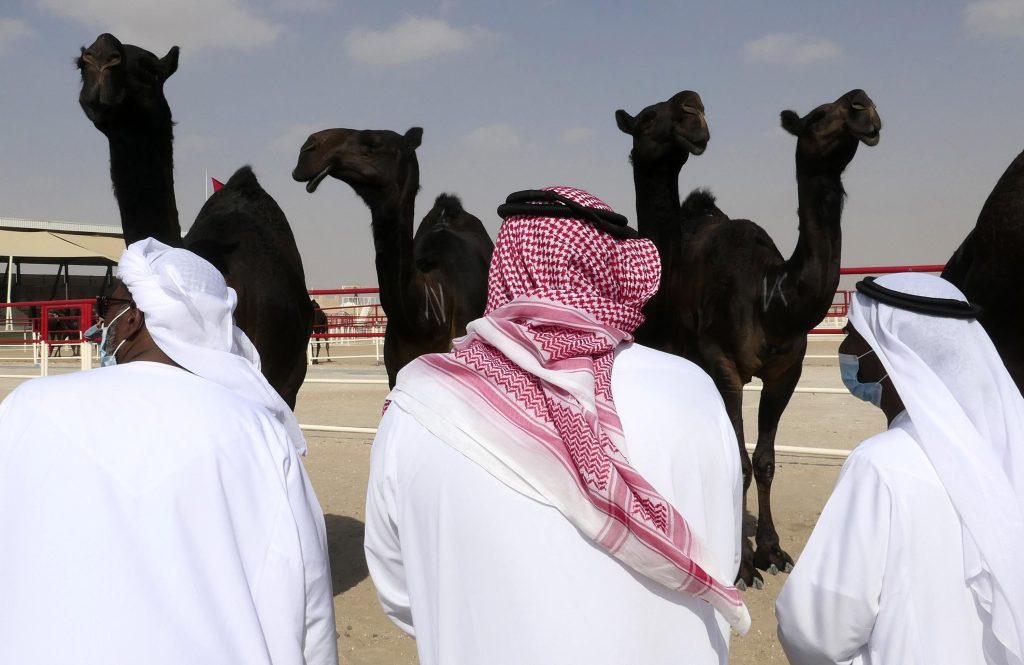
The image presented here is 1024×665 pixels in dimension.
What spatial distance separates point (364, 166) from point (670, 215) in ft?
5.82

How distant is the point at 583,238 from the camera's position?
1.76 metres

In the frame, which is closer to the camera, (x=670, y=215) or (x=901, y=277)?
(x=901, y=277)

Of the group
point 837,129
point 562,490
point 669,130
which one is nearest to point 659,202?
point 669,130

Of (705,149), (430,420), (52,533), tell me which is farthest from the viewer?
(705,149)

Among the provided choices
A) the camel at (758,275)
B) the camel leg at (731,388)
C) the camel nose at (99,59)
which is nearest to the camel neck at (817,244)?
the camel at (758,275)

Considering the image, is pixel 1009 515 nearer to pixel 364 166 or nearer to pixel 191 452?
pixel 191 452

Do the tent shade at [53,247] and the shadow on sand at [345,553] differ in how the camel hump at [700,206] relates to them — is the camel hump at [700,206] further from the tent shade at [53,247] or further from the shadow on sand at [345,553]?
the tent shade at [53,247]

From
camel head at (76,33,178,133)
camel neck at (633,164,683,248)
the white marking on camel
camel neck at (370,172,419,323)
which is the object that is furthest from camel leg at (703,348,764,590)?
camel head at (76,33,178,133)

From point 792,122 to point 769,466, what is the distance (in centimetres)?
207

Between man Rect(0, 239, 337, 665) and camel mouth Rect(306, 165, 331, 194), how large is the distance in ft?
11.0

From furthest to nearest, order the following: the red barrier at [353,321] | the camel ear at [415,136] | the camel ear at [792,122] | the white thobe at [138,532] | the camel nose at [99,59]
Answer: the red barrier at [353,321] < the camel ear at [415,136] < the camel ear at [792,122] < the camel nose at [99,59] < the white thobe at [138,532]

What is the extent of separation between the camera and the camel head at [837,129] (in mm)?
4848

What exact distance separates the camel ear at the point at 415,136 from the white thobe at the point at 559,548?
376 cm

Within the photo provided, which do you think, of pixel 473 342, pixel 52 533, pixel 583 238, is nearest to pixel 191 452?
pixel 52 533
